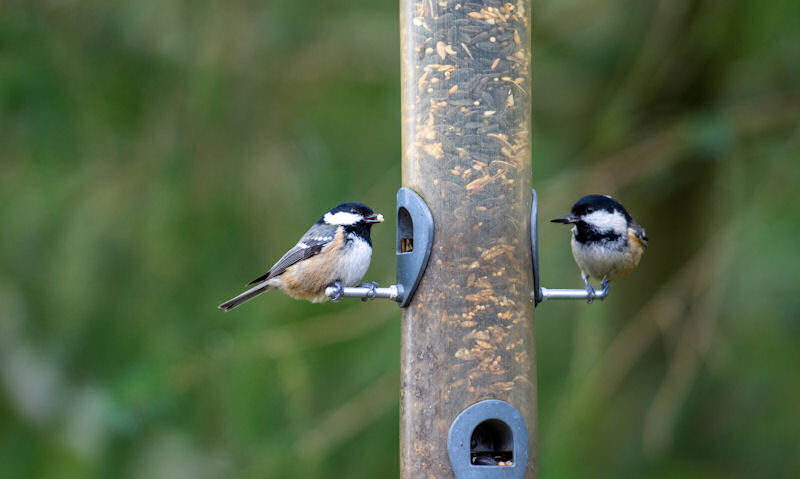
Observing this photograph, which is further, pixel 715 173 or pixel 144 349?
pixel 715 173

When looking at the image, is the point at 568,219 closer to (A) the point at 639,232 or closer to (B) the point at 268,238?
(A) the point at 639,232

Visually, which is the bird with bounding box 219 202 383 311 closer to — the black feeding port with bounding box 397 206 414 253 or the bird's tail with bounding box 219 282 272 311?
the bird's tail with bounding box 219 282 272 311

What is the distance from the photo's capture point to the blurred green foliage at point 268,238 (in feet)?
13.7

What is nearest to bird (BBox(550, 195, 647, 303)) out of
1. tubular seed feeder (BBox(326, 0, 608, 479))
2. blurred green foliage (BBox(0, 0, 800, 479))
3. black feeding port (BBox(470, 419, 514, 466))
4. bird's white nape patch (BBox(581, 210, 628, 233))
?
bird's white nape patch (BBox(581, 210, 628, 233))

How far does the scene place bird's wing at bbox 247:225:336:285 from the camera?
4051mm

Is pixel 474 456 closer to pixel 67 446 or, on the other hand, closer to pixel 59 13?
pixel 67 446

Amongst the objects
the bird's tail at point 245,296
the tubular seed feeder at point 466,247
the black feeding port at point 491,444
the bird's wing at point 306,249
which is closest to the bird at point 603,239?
the tubular seed feeder at point 466,247

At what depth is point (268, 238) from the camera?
4.55 m

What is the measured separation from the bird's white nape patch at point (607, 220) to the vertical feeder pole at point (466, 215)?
0.79 metres

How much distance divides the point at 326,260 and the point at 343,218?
0.20 m

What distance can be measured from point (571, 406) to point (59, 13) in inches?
111

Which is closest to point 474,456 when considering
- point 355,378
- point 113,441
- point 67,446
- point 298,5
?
point 355,378

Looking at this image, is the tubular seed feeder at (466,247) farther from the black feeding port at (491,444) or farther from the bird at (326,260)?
the bird at (326,260)

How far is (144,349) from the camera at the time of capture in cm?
433
